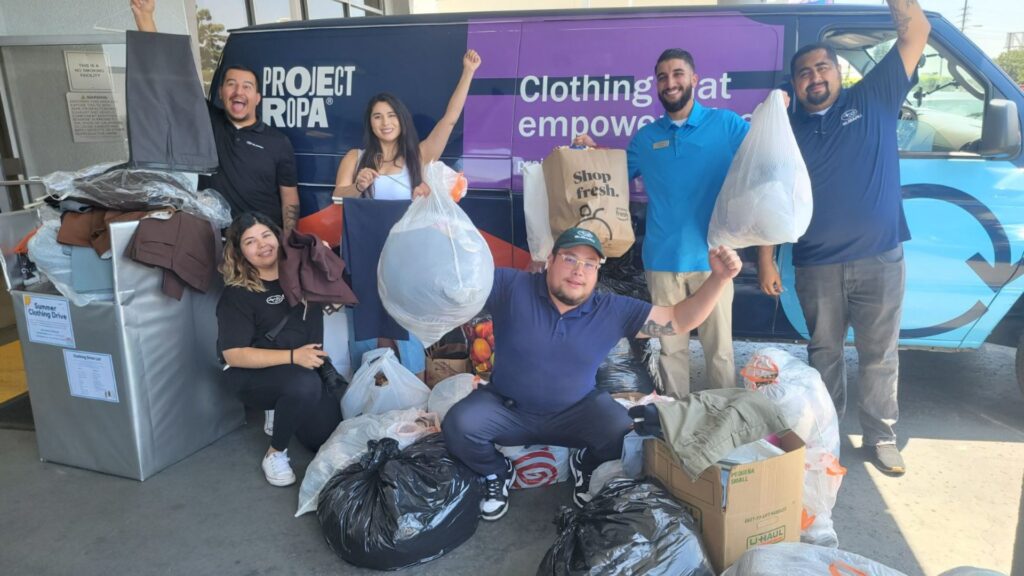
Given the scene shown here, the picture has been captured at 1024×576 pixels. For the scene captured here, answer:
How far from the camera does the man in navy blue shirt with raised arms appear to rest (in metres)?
3.05

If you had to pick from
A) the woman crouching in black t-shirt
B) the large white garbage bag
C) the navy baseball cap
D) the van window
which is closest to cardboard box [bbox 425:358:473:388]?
the woman crouching in black t-shirt

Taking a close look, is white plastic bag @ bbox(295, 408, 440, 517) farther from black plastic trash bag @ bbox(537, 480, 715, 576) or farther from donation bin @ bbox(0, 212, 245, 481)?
black plastic trash bag @ bbox(537, 480, 715, 576)

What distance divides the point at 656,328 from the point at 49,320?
9.26 ft

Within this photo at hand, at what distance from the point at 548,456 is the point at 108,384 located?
2062 mm

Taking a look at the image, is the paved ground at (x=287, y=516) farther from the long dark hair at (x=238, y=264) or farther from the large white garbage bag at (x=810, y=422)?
the long dark hair at (x=238, y=264)

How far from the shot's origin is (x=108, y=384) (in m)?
3.15

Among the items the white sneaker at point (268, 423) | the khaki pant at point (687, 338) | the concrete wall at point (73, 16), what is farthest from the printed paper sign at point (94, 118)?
the khaki pant at point (687, 338)

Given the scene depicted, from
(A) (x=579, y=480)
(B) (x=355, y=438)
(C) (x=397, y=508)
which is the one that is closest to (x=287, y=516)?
(B) (x=355, y=438)

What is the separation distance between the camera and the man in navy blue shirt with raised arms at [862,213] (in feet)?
10.0

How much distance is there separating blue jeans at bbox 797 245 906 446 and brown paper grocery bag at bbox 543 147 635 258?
0.97 m

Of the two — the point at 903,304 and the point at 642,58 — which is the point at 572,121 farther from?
the point at 903,304

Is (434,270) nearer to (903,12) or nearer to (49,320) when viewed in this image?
(49,320)

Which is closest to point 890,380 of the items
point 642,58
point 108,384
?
point 642,58

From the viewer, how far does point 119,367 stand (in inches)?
122
